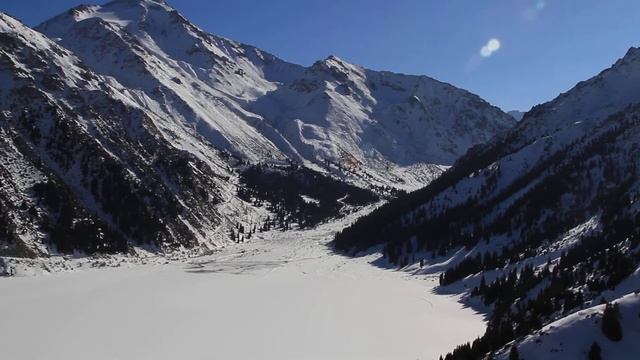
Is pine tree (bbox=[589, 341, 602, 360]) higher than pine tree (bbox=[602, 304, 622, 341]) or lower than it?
lower

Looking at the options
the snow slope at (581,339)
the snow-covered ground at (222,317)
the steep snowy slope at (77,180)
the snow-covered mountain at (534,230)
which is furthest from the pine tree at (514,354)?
the steep snowy slope at (77,180)

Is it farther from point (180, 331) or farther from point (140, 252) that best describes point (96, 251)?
point (180, 331)

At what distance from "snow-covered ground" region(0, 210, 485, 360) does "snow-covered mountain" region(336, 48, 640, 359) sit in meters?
8.67

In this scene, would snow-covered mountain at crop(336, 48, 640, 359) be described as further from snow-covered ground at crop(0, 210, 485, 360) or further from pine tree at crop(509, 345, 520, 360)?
snow-covered ground at crop(0, 210, 485, 360)

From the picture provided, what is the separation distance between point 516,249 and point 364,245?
220 ft

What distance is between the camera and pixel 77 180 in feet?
464

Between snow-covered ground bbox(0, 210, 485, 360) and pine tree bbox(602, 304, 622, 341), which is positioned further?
snow-covered ground bbox(0, 210, 485, 360)

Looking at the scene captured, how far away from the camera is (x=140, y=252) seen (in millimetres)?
131625

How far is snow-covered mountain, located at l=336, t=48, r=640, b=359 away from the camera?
69.2 m

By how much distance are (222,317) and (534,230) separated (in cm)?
8333

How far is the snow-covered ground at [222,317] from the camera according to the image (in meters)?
52.3

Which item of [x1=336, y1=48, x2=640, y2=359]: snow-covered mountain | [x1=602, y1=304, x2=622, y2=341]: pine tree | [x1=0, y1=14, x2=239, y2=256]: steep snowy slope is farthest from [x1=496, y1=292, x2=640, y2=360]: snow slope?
[x1=0, y1=14, x2=239, y2=256]: steep snowy slope

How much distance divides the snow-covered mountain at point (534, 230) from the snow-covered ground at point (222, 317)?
8673 mm

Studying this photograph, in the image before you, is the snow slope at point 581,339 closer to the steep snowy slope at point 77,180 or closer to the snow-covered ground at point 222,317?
the snow-covered ground at point 222,317
